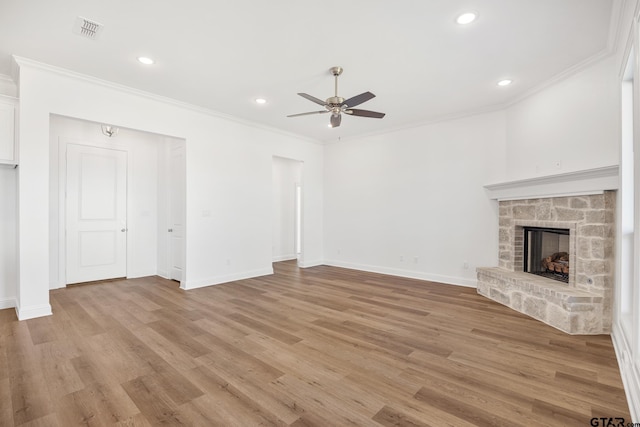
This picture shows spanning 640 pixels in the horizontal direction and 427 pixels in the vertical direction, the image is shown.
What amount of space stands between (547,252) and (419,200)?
217 centimetres

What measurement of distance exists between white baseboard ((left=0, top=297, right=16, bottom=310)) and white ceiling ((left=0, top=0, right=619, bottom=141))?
2960 mm

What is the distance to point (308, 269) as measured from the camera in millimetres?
6805

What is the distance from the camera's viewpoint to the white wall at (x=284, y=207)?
26.5 feet

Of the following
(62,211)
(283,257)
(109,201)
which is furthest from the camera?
(283,257)

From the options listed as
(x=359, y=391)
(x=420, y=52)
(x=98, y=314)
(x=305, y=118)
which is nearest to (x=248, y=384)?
(x=359, y=391)

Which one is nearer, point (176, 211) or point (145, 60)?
point (145, 60)

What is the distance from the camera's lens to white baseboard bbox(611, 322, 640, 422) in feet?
5.99

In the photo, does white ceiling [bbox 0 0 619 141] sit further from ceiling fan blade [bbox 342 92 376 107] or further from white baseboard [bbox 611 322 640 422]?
white baseboard [bbox 611 322 640 422]

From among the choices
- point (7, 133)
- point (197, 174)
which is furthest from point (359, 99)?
point (7, 133)

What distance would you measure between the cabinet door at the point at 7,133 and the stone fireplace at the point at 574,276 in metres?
6.53

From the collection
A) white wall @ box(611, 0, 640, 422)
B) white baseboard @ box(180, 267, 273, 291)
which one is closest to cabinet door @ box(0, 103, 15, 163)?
white baseboard @ box(180, 267, 273, 291)

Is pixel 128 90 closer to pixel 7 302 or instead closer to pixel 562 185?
pixel 7 302

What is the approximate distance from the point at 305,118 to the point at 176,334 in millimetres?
4091

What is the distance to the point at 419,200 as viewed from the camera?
580 centimetres
